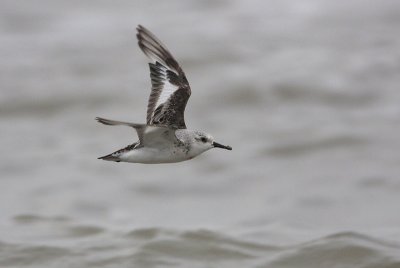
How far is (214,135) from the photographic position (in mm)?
16578

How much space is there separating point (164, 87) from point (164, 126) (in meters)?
1.08

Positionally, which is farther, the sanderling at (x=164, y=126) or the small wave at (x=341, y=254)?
the small wave at (x=341, y=254)

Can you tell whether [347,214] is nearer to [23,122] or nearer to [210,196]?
[210,196]

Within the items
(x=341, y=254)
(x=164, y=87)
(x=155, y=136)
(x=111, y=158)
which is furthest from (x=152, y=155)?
(x=341, y=254)

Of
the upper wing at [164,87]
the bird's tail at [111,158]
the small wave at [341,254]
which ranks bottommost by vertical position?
the bird's tail at [111,158]

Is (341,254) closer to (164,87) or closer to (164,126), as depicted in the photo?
(164,87)

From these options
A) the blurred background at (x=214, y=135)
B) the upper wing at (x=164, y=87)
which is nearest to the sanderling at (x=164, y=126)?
the upper wing at (x=164, y=87)

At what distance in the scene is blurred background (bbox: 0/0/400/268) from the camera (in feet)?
40.6

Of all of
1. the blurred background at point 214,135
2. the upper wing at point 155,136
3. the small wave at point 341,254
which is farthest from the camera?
the blurred background at point 214,135

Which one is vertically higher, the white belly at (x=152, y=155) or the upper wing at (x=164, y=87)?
the upper wing at (x=164, y=87)

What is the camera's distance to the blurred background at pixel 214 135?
40.6 ft

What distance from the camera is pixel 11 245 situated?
1221 centimetres

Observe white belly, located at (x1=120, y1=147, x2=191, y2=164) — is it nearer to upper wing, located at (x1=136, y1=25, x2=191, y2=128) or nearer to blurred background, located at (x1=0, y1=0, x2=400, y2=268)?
upper wing, located at (x1=136, y1=25, x2=191, y2=128)

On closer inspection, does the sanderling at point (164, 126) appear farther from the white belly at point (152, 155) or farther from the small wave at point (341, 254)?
the small wave at point (341, 254)
